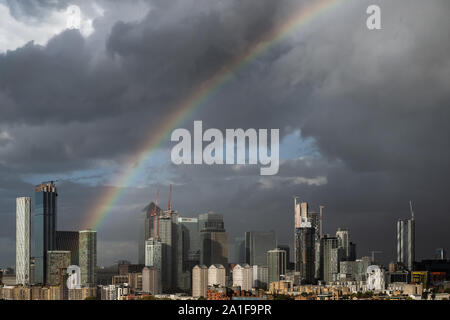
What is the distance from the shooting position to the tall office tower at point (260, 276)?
127 meters

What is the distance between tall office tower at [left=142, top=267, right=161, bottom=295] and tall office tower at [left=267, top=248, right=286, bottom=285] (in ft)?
72.9

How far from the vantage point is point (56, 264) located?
144125 mm

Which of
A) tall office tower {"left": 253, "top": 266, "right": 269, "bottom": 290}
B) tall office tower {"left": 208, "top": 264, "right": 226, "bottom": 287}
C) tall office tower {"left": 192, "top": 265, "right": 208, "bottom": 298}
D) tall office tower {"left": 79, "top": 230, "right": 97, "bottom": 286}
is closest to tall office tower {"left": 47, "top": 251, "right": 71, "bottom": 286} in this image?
tall office tower {"left": 79, "top": 230, "right": 97, "bottom": 286}

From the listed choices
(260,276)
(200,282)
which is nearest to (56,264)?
(200,282)

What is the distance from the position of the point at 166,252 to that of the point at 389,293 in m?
51.1

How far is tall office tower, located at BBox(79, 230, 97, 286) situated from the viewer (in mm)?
132125

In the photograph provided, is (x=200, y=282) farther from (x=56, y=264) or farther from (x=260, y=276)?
(x=56, y=264)

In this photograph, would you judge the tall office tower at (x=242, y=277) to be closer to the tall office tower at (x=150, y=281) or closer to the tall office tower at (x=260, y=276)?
the tall office tower at (x=260, y=276)

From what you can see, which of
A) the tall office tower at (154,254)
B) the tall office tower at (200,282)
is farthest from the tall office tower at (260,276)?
the tall office tower at (154,254)

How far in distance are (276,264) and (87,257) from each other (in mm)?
38879

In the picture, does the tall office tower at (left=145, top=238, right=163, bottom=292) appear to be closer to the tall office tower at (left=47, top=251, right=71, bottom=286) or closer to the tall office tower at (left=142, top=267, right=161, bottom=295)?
the tall office tower at (left=142, top=267, right=161, bottom=295)

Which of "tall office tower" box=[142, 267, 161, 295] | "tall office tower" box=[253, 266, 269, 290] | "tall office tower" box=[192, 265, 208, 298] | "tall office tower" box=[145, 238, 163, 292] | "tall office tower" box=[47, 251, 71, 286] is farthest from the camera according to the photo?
Answer: "tall office tower" box=[47, 251, 71, 286]
